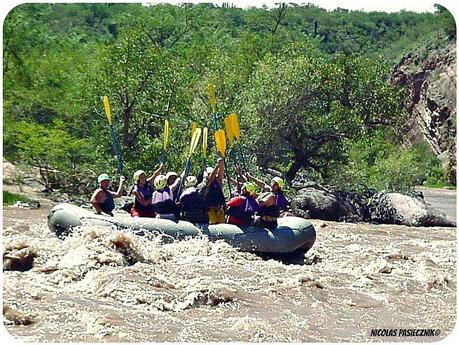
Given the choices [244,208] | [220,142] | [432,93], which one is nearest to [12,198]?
[220,142]

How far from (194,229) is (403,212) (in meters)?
7.48

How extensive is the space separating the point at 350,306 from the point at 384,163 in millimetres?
9946

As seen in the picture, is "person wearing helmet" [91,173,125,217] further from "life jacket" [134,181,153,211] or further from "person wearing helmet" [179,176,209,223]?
"person wearing helmet" [179,176,209,223]

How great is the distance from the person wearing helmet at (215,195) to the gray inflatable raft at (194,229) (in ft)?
0.71

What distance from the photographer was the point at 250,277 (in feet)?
25.5

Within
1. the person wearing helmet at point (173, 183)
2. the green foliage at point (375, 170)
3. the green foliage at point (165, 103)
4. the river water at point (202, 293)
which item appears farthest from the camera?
the green foliage at point (375, 170)

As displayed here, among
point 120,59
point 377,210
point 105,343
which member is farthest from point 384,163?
point 105,343

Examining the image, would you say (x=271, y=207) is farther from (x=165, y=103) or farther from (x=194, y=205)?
(x=165, y=103)

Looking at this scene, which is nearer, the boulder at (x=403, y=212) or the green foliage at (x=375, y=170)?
the boulder at (x=403, y=212)

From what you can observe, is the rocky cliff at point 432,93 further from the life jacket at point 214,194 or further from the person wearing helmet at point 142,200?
the person wearing helmet at point 142,200

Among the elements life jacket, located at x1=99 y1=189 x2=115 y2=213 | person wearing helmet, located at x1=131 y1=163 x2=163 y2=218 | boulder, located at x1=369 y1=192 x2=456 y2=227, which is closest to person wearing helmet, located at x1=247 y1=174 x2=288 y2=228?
person wearing helmet, located at x1=131 y1=163 x2=163 y2=218

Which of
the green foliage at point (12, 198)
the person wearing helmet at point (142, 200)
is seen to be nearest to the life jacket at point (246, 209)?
the person wearing helmet at point (142, 200)

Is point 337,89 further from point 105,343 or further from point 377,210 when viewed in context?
point 105,343

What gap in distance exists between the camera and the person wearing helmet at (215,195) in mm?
8516
